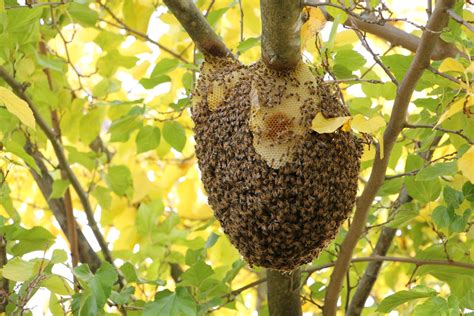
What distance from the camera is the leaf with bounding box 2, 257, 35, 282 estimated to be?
4.66ft

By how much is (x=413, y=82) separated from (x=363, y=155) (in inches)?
5.3

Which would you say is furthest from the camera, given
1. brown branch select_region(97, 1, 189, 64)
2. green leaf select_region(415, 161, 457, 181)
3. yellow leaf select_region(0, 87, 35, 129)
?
brown branch select_region(97, 1, 189, 64)

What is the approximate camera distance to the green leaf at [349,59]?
144 cm

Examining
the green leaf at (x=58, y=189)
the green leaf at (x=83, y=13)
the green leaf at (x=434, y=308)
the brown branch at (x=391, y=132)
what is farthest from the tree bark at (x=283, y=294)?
the green leaf at (x=83, y=13)

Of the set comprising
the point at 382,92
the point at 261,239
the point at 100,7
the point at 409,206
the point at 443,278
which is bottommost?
the point at 261,239

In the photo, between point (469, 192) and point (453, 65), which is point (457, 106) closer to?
point (453, 65)

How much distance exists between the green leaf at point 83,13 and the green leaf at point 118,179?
1.21ft

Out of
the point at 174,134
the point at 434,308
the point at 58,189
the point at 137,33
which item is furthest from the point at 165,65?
the point at 434,308

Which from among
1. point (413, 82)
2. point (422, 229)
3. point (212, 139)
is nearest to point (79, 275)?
point (212, 139)

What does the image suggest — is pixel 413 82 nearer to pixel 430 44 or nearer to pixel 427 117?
pixel 430 44

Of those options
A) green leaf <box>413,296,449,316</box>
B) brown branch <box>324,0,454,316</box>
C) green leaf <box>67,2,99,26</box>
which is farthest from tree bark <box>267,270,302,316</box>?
green leaf <box>67,2,99,26</box>

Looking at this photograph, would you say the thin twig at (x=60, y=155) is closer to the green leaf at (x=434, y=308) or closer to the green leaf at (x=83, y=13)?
the green leaf at (x=83, y=13)

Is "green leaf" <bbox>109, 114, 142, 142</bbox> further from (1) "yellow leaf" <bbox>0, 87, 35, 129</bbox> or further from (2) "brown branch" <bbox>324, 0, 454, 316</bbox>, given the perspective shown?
(1) "yellow leaf" <bbox>0, 87, 35, 129</bbox>

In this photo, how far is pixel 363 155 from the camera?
4.22ft
